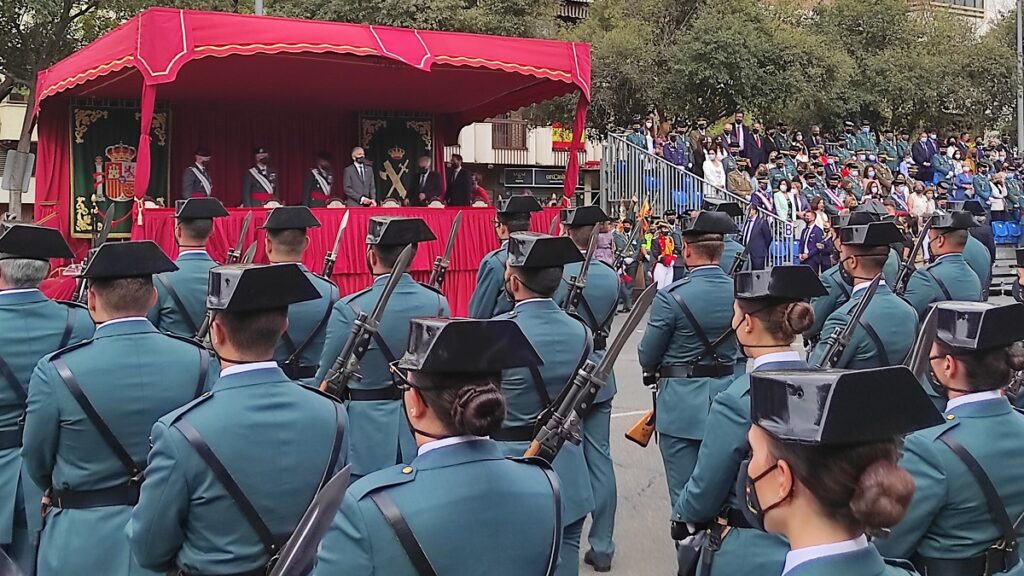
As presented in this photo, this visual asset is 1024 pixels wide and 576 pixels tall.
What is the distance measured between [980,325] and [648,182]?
16.2 metres

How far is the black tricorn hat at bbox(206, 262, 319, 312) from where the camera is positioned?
2785mm

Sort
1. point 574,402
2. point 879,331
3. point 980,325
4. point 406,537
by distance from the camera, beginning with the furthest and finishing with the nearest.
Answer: point 879,331, point 574,402, point 980,325, point 406,537

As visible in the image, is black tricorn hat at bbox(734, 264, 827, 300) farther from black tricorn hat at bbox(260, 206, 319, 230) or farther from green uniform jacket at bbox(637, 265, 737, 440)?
black tricorn hat at bbox(260, 206, 319, 230)

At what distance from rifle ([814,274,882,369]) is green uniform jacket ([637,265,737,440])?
59 centimetres

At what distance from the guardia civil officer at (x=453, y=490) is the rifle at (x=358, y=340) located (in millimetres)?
2473

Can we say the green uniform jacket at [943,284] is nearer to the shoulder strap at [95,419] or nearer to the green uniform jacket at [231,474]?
the green uniform jacket at [231,474]

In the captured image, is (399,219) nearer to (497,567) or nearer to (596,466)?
(596,466)

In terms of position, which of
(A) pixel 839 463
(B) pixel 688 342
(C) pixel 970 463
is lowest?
(B) pixel 688 342

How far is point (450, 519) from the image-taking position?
7.32 ft

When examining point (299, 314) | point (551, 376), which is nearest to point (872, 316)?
point (551, 376)

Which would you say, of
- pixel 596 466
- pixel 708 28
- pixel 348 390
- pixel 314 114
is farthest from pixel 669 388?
pixel 708 28

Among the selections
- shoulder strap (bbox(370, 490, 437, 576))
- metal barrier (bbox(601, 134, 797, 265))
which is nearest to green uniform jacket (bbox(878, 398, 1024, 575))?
shoulder strap (bbox(370, 490, 437, 576))

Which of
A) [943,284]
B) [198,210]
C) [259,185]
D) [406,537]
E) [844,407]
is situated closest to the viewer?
[844,407]

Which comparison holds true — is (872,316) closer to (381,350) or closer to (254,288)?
(381,350)
